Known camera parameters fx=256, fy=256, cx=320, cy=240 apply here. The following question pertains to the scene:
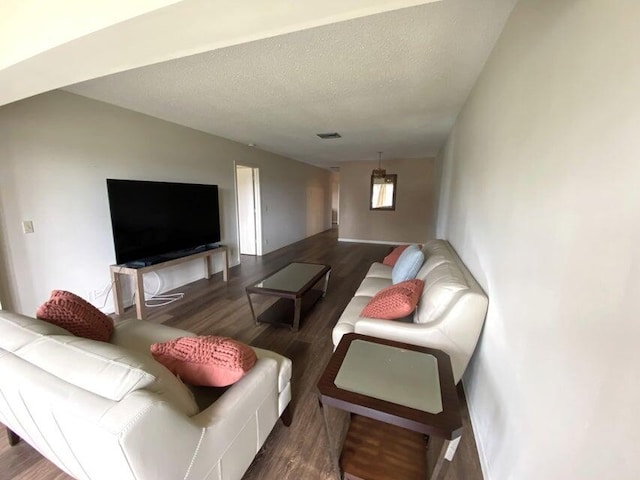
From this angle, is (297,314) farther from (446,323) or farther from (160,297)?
(160,297)

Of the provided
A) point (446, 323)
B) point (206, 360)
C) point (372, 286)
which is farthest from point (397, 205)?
point (206, 360)

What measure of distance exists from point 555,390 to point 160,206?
12.3 feet

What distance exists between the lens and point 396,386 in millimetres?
1106

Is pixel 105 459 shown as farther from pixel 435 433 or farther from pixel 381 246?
pixel 381 246

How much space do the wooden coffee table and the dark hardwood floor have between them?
0.10m

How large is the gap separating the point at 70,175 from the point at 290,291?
2516 mm

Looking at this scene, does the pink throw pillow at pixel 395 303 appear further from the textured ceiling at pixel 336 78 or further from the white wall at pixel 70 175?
the white wall at pixel 70 175

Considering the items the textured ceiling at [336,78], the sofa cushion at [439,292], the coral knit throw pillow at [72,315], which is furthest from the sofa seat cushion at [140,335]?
the textured ceiling at [336,78]

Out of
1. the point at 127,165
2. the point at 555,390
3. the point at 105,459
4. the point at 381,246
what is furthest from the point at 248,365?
the point at 381,246

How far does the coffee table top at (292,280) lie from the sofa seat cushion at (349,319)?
23.2 inches

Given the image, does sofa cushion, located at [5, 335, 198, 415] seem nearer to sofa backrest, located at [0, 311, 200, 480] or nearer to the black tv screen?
sofa backrest, located at [0, 311, 200, 480]

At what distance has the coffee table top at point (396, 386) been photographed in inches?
37.6

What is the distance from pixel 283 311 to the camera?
2896mm

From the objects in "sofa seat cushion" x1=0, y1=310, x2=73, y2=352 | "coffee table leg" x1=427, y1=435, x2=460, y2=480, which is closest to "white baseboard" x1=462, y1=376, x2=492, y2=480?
"coffee table leg" x1=427, y1=435, x2=460, y2=480
